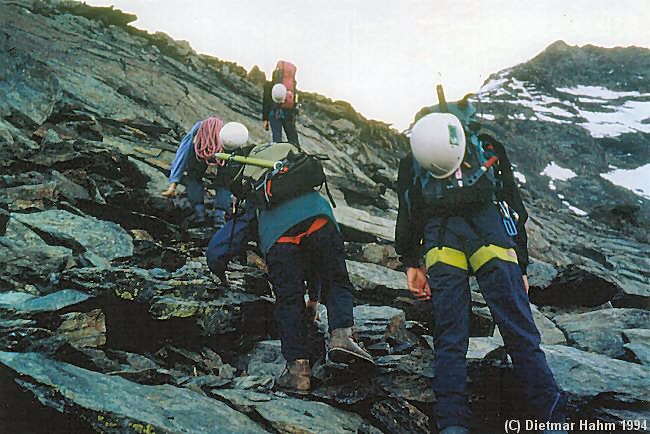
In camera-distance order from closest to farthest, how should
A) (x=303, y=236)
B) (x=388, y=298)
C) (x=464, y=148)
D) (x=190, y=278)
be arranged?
(x=464, y=148) → (x=303, y=236) → (x=190, y=278) → (x=388, y=298)

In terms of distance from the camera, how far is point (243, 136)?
283 inches

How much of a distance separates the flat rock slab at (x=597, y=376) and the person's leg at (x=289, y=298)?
7.70ft

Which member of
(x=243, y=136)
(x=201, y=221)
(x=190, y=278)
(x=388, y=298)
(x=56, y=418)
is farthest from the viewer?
(x=201, y=221)

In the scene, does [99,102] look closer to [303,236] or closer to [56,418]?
[303,236]

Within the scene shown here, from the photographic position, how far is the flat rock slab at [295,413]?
384 centimetres

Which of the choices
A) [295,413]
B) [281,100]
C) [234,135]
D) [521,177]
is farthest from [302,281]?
[521,177]

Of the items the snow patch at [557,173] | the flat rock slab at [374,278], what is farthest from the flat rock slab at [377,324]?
the snow patch at [557,173]

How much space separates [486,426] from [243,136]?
4706 mm

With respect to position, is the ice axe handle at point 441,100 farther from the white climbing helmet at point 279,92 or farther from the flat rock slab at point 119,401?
the white climbing helmet at point 279,92

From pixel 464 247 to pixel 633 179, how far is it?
92.1 meters

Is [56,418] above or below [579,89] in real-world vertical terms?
below

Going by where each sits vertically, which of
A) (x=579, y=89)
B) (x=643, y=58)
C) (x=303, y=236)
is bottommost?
(x=303, y=236)

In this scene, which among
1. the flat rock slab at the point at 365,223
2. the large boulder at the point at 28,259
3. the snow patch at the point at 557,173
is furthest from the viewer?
the snow patch at the point at 557,173

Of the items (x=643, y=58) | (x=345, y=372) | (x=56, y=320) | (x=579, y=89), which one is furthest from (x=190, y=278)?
(x=643, y=58)
